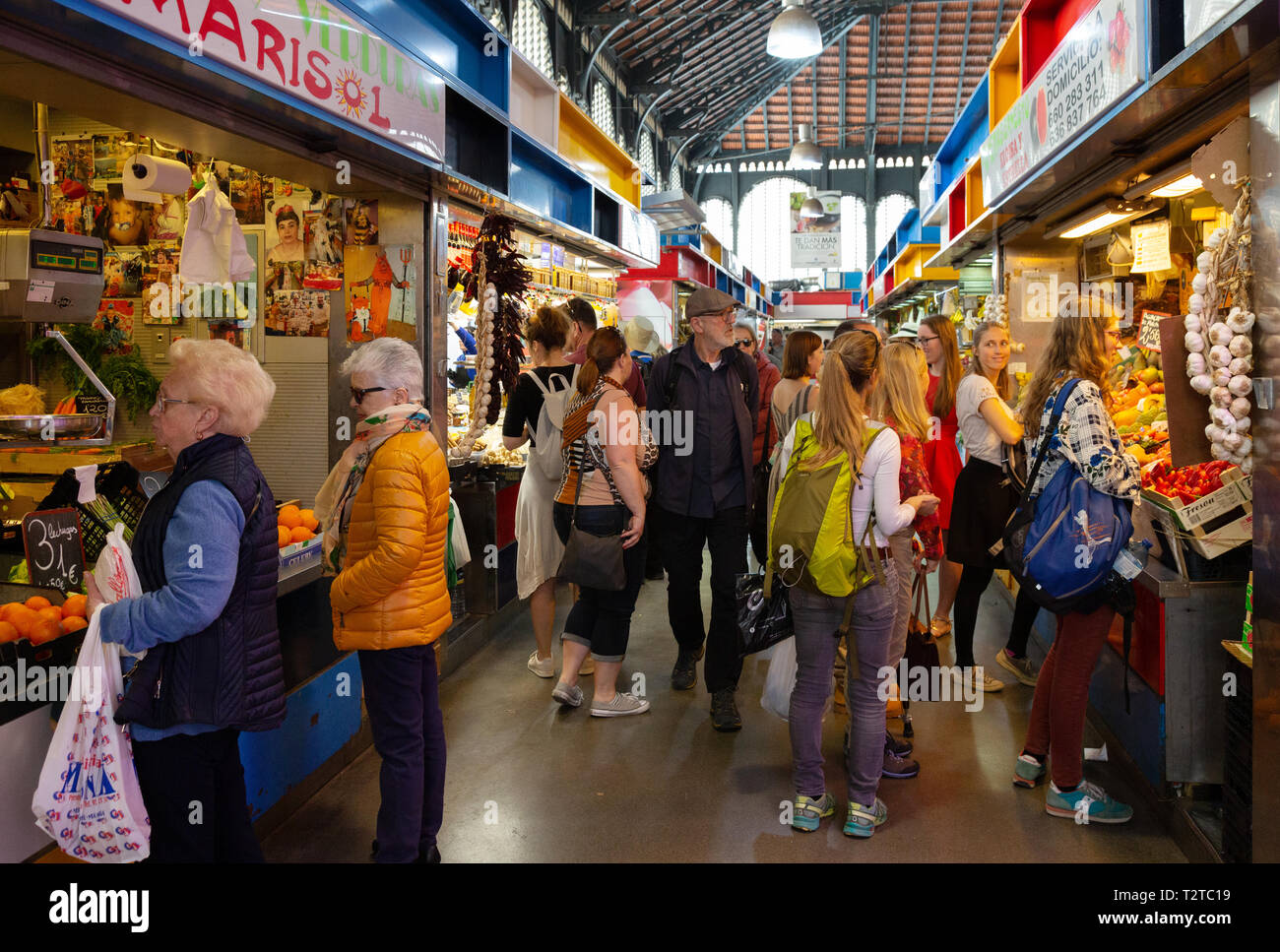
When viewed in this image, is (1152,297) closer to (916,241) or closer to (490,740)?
(490,740)

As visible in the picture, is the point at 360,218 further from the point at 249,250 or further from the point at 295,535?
the point at 295,535

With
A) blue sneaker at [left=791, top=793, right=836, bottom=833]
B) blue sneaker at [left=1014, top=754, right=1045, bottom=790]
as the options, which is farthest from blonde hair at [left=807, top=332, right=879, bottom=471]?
blue sneaker at [left=1014, top=754, right=1045, bottom=790]

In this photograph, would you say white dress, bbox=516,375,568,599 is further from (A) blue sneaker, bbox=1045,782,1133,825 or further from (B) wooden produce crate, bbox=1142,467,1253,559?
(B) wooden produce crate, bbox=1142,467,1253,559

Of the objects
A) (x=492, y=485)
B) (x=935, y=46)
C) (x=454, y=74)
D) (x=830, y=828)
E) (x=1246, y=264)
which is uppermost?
(x=935, y=46)

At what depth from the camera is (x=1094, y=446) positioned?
3.07 meters

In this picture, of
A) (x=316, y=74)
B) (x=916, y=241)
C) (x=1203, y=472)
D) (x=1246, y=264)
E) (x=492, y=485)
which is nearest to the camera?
(x=1246, y=264)

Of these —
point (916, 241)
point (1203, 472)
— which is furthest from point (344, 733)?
point (916, 241)

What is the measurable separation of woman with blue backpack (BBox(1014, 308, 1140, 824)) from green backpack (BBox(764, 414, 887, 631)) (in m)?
0.64

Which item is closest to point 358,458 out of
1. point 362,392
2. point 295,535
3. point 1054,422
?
point 362,392

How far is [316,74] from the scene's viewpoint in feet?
10.5

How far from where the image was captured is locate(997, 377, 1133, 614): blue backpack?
3092 mm

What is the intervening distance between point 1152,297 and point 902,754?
3.53m

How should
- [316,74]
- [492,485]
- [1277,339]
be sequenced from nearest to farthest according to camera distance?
[1277,339] → [316,74] → [492,485]

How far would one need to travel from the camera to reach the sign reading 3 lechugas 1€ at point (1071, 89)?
3.09 metres
